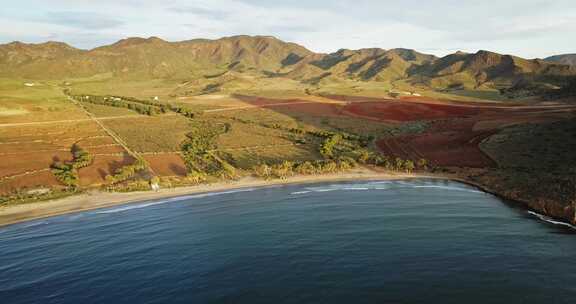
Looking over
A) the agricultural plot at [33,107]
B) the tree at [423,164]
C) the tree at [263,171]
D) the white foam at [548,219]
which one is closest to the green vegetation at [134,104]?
the agricultural plot at [33,107]

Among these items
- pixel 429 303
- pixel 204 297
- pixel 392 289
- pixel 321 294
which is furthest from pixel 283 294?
pixel 429 303

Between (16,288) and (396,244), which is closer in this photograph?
(16,288)

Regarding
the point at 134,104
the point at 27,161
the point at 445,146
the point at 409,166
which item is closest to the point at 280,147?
the point at 409,166

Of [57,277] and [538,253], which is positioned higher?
[538,253]

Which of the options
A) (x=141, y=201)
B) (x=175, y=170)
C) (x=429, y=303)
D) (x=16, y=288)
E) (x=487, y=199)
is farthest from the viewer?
(x=175, y=170)

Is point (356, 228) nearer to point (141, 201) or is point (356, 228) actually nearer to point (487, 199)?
point (487, 199)

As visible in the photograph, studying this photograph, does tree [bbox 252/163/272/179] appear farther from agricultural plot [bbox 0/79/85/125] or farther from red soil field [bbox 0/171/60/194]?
agricultural plot [bbox 0/79/85/125]
